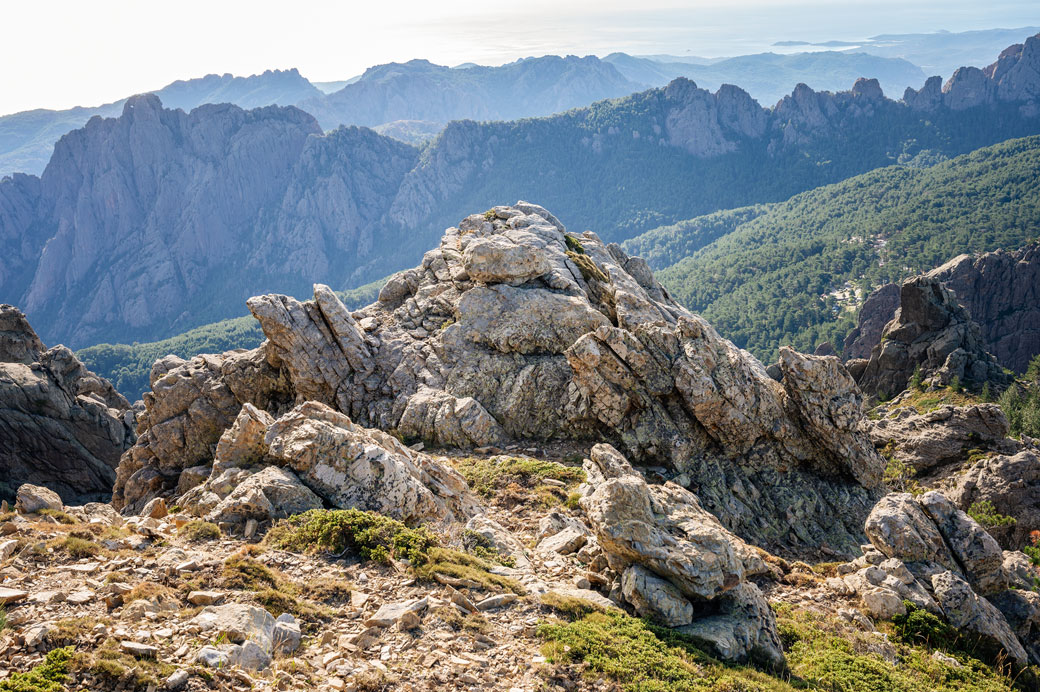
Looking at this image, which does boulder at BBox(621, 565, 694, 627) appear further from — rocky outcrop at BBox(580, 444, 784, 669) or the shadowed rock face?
the shadowed rock face

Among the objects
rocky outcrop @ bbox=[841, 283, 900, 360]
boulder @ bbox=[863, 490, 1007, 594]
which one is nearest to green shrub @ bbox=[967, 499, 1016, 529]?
boulder @ bbox=[863, 490, 1007, 594]

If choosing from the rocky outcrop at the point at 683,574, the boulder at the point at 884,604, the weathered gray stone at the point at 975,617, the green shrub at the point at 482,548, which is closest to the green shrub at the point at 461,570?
the green shrub at the point at 482,548

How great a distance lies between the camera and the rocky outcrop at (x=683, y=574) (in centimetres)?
1457

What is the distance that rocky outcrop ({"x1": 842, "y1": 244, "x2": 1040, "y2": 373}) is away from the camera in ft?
357

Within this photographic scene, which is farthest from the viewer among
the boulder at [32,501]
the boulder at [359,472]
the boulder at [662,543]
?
the boulder at [359,472]

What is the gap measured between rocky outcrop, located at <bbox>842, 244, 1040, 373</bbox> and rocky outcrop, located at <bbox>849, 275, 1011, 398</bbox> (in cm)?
3868

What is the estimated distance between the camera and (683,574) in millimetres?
15055

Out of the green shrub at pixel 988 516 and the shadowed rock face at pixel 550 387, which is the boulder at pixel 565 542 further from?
the green shrub at pixel 988 516

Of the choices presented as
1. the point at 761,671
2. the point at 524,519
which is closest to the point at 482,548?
the point at 524,519

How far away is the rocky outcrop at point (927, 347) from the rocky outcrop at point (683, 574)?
68405 mm

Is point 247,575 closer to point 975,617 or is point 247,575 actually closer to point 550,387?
point 550,387

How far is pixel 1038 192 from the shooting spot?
18412 centimetres

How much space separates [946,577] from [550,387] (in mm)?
16917

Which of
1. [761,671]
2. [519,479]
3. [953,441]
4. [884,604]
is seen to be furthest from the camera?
[953,441]
